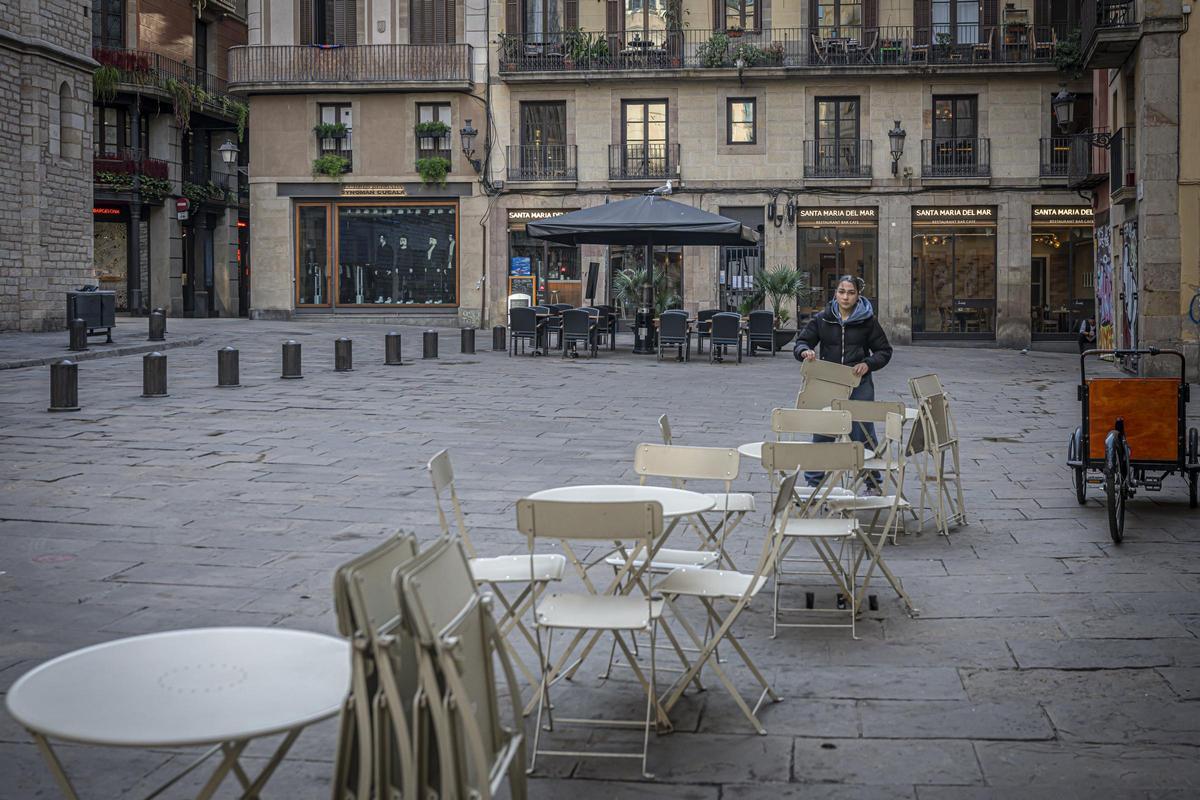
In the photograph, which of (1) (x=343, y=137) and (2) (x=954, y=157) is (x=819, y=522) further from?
(1) (x=343, y=137)

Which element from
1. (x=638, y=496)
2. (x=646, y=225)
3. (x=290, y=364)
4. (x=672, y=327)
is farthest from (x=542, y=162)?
(x=638, y=496)

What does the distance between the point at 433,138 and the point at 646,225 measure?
1428 centimetres

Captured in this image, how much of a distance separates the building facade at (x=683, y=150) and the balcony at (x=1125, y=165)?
9.11m

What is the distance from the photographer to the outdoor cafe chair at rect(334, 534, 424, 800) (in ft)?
8.99

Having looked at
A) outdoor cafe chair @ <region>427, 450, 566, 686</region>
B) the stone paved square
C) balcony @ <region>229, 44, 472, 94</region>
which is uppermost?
balcony @ <region>229, 44, 472, 94</region>

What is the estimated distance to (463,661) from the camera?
291cm

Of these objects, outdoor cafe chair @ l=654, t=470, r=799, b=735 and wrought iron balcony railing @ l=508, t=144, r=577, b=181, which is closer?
outdoor cafe chair @ l=654, t=470, r=799, b=735

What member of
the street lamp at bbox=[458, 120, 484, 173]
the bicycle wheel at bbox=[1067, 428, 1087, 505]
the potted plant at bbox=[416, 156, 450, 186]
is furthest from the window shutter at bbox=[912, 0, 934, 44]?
the bicycle wheel at bbox=[1067, 428, 1087, 505]

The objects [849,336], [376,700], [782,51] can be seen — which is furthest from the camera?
[782,51]

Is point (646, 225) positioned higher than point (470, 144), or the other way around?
point (470, 144)

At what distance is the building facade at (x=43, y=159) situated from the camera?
2797cm

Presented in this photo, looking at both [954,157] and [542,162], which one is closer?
[954,157]

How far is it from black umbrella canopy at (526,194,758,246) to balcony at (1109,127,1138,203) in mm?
6327

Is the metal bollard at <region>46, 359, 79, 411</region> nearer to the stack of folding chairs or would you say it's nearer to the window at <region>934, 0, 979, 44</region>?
the stack of folding chairs
